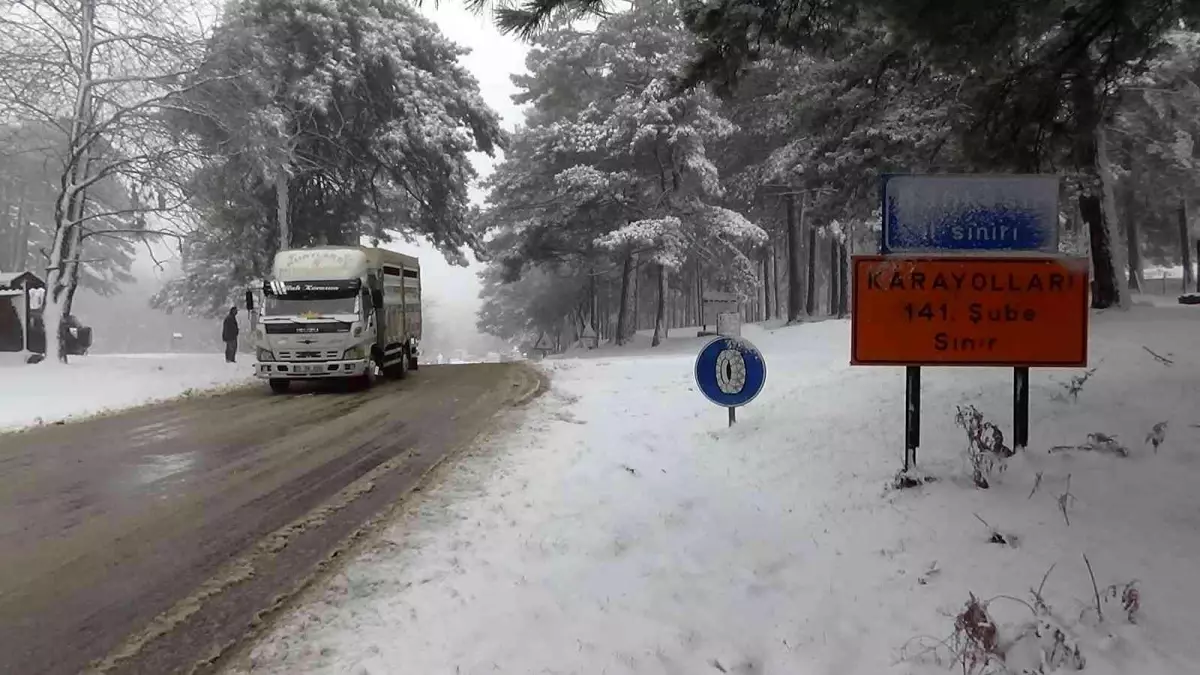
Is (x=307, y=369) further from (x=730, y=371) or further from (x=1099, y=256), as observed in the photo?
(x=1099, y=256)

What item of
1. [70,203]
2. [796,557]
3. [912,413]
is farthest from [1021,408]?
[70,203]

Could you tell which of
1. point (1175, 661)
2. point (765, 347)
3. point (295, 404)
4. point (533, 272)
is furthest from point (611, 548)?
point (533, 272)

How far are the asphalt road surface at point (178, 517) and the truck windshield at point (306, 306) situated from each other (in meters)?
3.62

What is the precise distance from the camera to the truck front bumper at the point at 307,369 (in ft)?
51.7

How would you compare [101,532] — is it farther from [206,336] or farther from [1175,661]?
[206,336]

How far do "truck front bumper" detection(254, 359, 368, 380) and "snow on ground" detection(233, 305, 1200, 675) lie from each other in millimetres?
8710

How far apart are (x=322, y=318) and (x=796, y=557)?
13.2 m

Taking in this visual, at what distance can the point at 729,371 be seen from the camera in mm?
8836

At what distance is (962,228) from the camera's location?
5602 millimetres

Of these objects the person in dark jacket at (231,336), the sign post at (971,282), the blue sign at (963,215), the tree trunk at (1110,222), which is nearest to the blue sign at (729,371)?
the sign post at (971,282)

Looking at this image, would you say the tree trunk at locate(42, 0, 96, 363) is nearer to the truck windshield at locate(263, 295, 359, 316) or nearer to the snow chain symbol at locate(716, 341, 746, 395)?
the truck windshield at locate(263, 295, 359, 316)

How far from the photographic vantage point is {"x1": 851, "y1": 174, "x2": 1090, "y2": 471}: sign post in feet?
18.1

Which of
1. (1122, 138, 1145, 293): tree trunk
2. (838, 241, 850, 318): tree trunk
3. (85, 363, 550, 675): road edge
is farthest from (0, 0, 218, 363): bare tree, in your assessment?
(1122, 138, 1145, 293): tree trunk

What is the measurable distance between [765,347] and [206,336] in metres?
71.5
